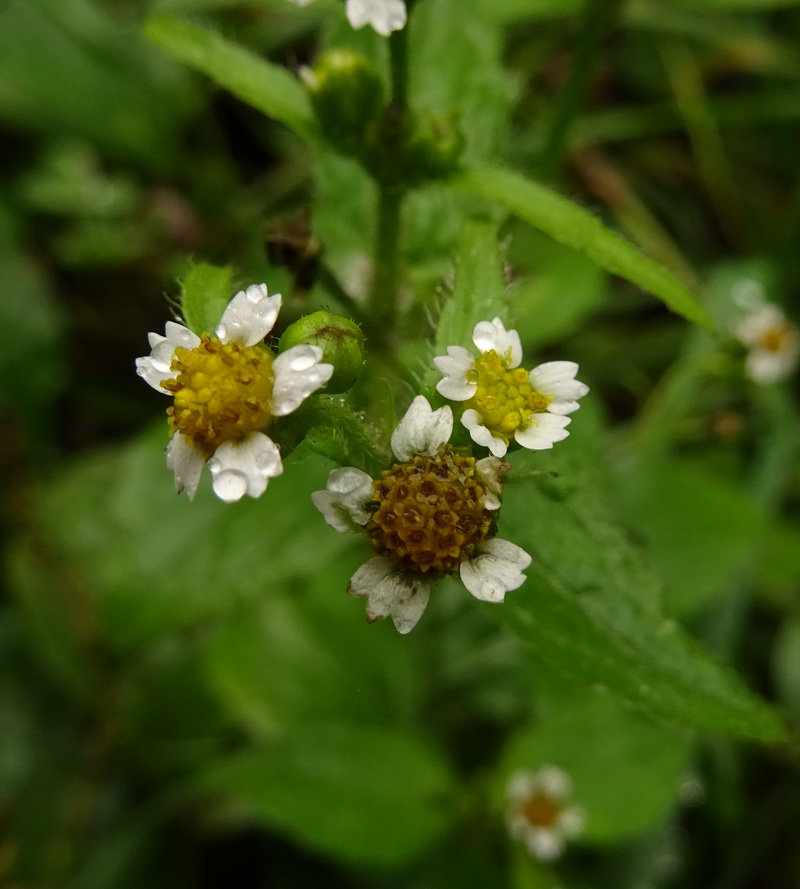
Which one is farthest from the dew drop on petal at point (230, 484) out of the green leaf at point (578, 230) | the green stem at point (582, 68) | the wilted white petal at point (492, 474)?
the green stem at point (582, 68)

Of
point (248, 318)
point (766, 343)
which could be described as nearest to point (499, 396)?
point (248, 318)

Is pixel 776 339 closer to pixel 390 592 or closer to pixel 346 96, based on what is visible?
pixel 346 96

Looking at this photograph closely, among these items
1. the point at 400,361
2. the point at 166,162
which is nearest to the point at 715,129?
the point at 166,162

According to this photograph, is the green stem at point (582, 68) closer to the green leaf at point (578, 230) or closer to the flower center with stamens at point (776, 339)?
the green leaf at point (578, 230)

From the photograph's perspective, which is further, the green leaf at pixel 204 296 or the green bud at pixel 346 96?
the green bud at pixel 346 96

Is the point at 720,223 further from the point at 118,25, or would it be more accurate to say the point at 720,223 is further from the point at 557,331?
the point at 118,25

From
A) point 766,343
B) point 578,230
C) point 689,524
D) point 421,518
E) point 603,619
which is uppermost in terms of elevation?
point 578,230

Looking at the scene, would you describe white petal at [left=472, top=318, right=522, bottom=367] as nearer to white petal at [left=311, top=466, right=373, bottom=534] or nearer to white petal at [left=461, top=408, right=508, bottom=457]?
white petal at [left=461, top=408, right=508, bottom=457]
